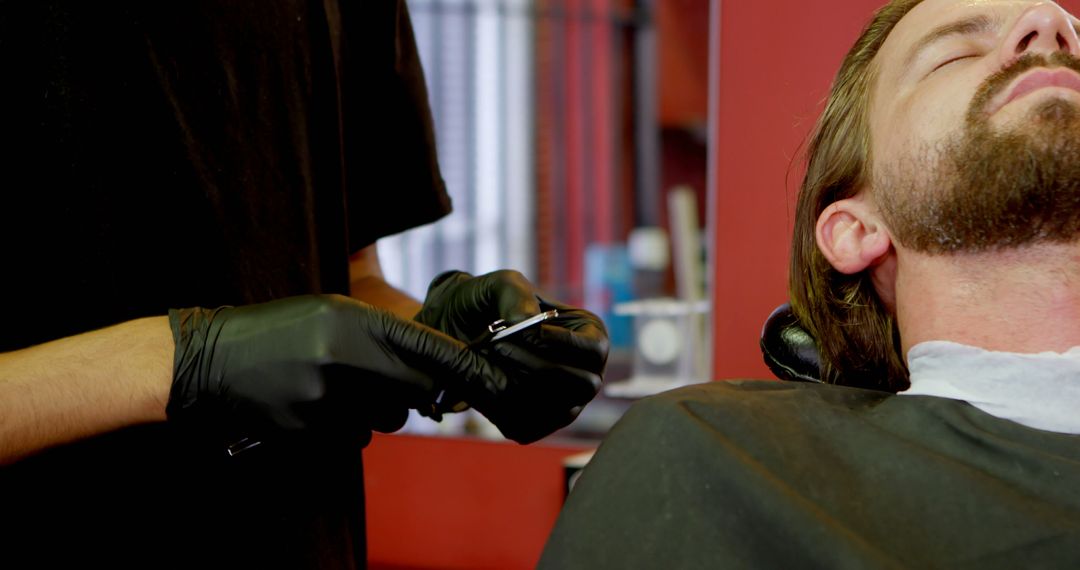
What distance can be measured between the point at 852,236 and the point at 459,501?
1598 millimetres

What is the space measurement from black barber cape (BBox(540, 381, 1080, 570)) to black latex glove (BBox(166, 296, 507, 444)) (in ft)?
0.75

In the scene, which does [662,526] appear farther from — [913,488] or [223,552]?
[223,552]

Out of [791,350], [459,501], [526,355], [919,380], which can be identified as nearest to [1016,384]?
[919,380]

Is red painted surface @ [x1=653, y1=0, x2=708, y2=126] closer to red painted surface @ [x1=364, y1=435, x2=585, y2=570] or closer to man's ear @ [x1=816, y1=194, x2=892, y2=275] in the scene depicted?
red painted surface @ [x1=364, y1=435, x2=585, y2=570]

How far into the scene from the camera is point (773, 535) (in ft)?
3.38

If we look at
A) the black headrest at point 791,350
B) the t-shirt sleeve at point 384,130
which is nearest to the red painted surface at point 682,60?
the t-shirt sleeve at point 384,130

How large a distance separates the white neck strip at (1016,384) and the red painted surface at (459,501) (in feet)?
4.66

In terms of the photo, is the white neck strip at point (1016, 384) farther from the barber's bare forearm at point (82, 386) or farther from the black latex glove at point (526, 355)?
the barber's bare forearm at point (82, 386)

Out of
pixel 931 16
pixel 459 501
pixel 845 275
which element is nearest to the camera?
pixel 931 16

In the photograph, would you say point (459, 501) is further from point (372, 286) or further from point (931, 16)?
point (931, 16)

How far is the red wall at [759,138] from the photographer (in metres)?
1.82

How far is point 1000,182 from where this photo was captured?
1.20 metres

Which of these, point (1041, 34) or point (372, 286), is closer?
point (1041, 34)

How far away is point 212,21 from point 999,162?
44.3 inches
